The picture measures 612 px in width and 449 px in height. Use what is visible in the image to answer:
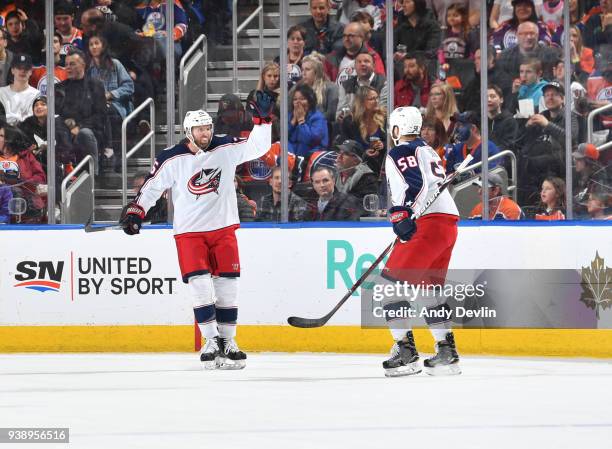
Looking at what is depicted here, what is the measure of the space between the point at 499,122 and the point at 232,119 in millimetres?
1799

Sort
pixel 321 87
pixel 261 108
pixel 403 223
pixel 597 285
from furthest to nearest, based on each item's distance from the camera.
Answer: pixel 321 87
pixel 597 285
pixel 261 108
pixel 403 223

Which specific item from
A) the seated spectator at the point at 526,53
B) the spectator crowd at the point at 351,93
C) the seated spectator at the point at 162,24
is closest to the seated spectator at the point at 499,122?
the spectator crowd at the point at 351,93

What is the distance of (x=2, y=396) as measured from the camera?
5988 mm

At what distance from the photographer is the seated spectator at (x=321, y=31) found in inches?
357

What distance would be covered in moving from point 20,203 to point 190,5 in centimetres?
177

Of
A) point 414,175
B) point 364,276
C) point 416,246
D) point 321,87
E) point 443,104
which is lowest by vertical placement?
point 364,276

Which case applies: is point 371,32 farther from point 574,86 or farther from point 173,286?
point 173,286

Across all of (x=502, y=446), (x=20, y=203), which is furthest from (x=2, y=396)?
(x=20, y=203)

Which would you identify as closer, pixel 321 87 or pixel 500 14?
pixel 500 14

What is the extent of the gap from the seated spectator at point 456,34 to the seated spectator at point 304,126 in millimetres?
911

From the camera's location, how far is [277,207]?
8.89m

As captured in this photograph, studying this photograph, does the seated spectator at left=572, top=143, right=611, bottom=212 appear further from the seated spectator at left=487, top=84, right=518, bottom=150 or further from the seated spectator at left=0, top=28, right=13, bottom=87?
the seated spectator at left=0, top=28, right=13, bottom=87

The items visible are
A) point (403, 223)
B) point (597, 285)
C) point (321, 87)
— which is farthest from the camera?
point (321, 87)

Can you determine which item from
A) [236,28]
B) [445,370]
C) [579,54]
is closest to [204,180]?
[445,370]
